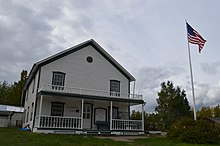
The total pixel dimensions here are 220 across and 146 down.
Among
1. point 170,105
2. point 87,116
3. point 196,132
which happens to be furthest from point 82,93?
point 170,105

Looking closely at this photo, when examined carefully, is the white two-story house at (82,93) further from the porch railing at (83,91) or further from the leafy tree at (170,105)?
the leafy tree at (170,105)

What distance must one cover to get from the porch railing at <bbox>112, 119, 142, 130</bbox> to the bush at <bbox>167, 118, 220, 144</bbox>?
4576 mm

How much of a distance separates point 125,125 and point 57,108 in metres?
5.96

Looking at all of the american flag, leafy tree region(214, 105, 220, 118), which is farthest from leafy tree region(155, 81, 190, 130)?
leafy tree region(214, 105, 220, 118)

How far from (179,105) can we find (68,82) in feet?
70.2

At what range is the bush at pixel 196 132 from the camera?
1562 cm

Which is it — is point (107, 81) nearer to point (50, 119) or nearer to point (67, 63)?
point (67, 63)

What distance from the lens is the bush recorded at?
1562 centimetres

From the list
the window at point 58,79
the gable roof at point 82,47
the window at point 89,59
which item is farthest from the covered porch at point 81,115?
the window at point 89,59

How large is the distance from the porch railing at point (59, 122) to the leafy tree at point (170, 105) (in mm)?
20389

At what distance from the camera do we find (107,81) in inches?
920

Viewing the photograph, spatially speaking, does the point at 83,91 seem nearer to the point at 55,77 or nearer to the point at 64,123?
the point at 55,77

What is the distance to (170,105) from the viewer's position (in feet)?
120

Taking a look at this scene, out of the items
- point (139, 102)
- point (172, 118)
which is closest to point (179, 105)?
point (172, 118)
